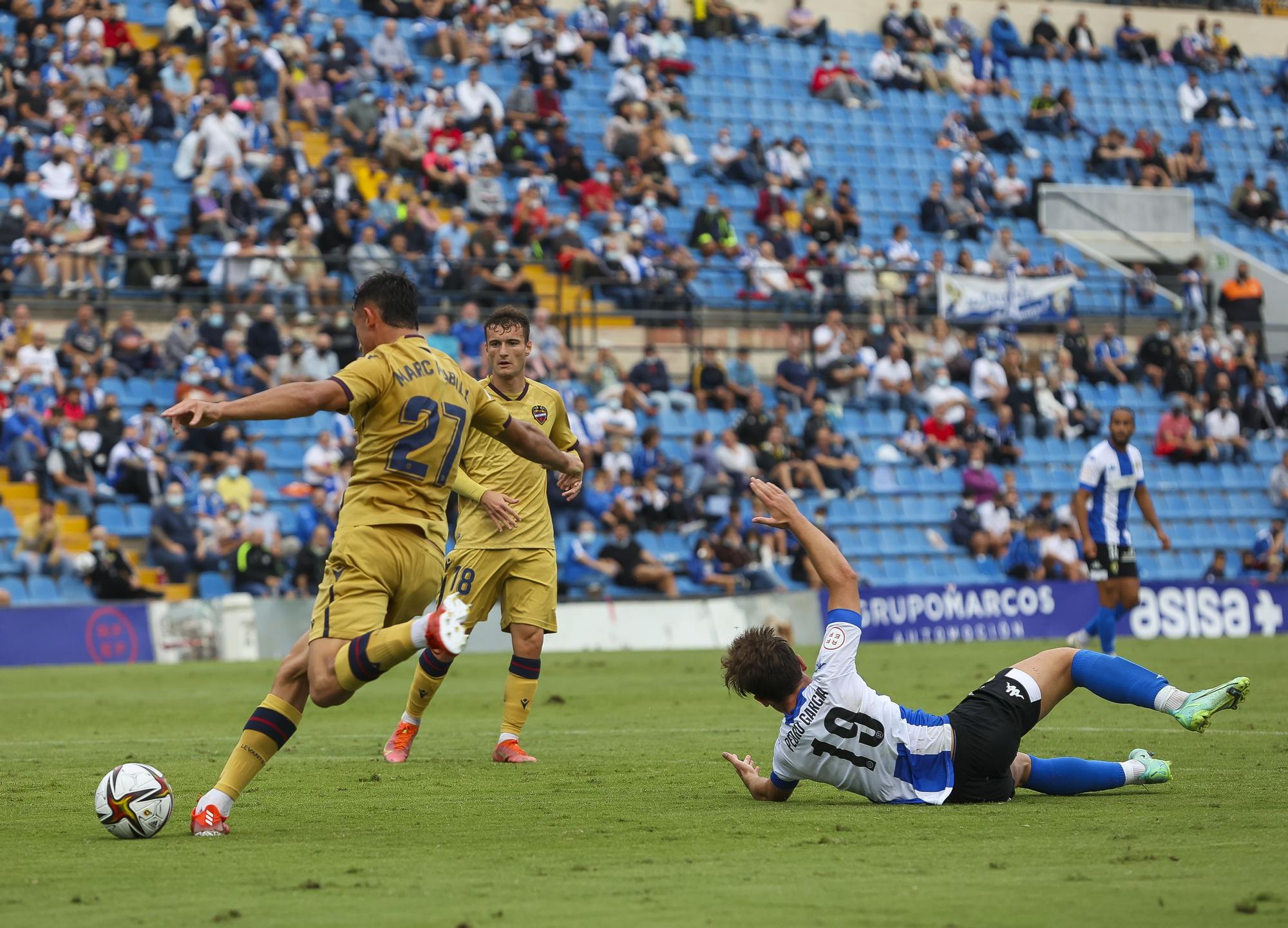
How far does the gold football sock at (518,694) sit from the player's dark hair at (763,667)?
3037 millimetres

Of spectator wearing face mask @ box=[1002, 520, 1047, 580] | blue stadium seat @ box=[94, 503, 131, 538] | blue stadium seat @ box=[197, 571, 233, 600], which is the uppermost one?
blue stadium seat @ box=[94, 503, 131, 538]

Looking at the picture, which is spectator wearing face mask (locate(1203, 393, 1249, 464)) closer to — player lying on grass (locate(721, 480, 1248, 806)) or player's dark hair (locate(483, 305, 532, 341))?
player's dark hair (locate(483, 305, 532, 341))

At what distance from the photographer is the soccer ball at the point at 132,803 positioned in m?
7.48

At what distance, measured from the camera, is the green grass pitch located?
5.70 meters

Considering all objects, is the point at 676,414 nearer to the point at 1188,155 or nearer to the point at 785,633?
the point at 785,633

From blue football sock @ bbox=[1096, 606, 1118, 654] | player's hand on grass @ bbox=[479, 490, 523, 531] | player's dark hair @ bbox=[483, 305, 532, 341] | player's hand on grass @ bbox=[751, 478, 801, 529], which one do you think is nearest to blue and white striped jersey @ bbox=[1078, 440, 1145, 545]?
blue football sock @ bbox=[1096, 606, 1118, 654]

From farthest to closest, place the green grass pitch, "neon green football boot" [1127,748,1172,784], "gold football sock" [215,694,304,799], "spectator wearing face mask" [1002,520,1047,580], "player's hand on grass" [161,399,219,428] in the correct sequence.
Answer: "spectator wearing face mask" [1002,520,1047,580]
"neon green football boot" [1127,748,1172,784]
"gold football sock" [215,694,304,799]
"player's hand on grass" [161,399,219,428]
the green grass pitch

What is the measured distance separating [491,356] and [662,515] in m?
14.1

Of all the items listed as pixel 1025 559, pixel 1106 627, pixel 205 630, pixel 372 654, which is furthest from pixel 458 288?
pixel 372 654

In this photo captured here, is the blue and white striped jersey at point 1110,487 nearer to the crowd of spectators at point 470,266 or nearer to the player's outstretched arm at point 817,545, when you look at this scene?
the crowd of spectators at point 470,266

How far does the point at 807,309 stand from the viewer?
1170 inches

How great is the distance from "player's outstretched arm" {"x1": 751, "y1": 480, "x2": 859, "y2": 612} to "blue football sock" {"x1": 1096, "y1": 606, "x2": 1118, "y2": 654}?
34.7 ft

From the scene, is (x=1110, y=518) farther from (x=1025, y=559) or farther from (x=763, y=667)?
(x=763, y=667)

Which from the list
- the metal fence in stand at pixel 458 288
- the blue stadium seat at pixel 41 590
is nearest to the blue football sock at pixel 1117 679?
the blue stadium seat at pixel 41 590
